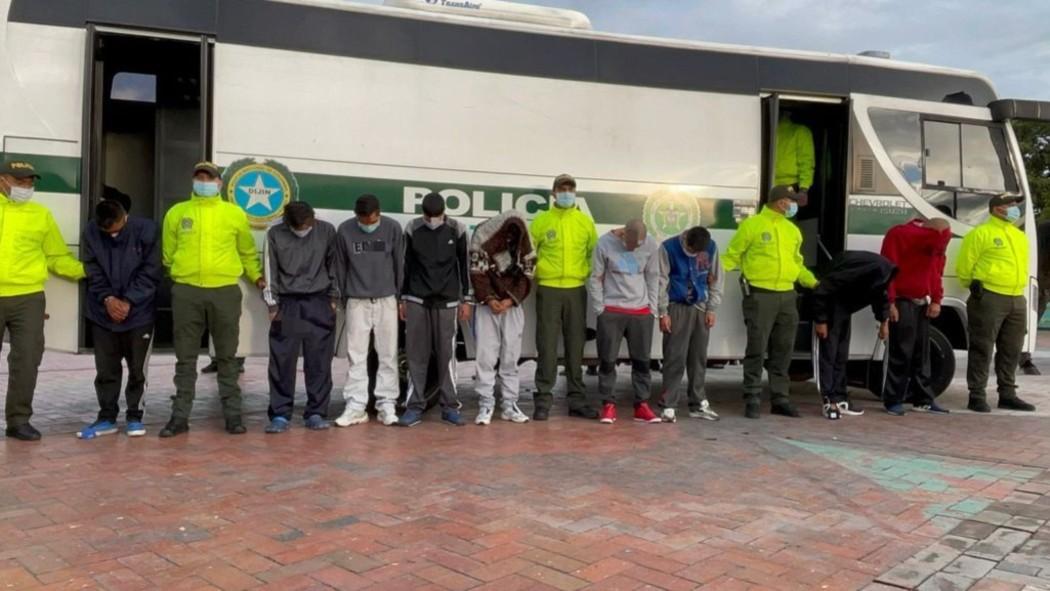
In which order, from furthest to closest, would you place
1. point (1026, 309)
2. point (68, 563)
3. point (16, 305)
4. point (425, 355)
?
point (1026, 309) → point (425, 355) → point (16, 305) → point (68, 563)

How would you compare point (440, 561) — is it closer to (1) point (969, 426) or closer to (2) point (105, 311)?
(2) point (105, 311)

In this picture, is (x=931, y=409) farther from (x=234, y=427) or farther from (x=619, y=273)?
(x=234, y=427)

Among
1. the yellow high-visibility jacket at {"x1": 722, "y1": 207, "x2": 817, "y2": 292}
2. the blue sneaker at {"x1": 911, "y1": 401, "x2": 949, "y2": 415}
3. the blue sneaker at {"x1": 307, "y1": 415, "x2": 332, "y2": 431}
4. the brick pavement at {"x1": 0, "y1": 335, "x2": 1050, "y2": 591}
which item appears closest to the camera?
the brick pavement at {"x1": 0, "y1": 335, "x2": 1050, "y2": 591}

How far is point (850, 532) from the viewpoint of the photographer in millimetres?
4148

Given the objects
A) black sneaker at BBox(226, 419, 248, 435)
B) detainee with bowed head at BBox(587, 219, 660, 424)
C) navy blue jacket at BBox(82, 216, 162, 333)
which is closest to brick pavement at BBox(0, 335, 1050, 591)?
black sneaker at BBox(226, 419, 248, 435)

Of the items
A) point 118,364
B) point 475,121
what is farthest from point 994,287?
point 118,364

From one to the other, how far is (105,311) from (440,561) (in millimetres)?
3589

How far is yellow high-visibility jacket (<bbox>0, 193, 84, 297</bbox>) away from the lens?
Result: 5605 millimetres

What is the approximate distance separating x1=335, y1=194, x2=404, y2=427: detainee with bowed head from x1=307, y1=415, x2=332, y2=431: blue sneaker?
11cm

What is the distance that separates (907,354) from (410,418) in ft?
14.7

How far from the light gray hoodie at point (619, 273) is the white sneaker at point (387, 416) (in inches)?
72.3

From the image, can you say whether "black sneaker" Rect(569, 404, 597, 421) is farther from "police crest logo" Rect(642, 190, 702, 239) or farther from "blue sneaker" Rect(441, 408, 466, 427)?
"police crest logo" Rect(642, 190, 702, 239)

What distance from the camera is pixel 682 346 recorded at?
701 centimetres

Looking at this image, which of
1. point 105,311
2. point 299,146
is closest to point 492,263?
point 299,146
